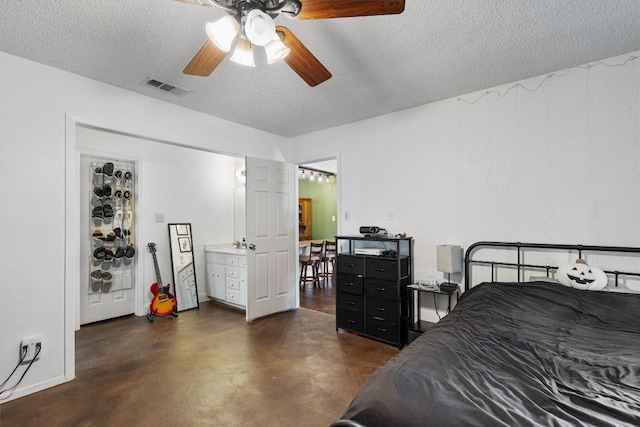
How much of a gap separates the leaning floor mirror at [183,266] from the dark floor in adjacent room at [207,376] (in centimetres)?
64

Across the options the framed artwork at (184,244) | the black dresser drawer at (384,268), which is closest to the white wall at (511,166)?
the black dresser drawer at (384,268)

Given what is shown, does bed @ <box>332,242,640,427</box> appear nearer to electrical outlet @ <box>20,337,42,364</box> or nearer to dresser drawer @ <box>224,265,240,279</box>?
electrical outlet @ <box>20,337,42,364</box>

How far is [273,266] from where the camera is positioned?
13.6 feet

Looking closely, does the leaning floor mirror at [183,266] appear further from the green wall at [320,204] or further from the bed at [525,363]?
the green wall at [320,204]

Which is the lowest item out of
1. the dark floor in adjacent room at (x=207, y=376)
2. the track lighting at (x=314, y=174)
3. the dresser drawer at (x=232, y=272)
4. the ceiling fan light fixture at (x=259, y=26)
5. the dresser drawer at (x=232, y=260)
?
Result: the dark floor in adjacent room at (x=207, y=376)

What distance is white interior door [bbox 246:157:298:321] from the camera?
389 cm

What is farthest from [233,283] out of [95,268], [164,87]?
[164,87]

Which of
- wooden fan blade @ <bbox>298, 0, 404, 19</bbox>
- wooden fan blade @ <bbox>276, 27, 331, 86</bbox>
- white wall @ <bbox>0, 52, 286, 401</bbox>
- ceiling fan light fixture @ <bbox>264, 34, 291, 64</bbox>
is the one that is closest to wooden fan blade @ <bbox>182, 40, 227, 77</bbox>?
ceiling fan light fixture @ <bbox>264, 34, 291, 64</bbox>

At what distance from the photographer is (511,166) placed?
2732 mm

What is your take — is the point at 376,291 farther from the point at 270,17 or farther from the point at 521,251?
the point at 270,17

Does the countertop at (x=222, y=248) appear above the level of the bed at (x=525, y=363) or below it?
above

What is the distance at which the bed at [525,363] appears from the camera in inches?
38.6

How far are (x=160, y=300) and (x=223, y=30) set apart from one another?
3597 mm

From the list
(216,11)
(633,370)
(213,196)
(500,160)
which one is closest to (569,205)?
(500,160)
